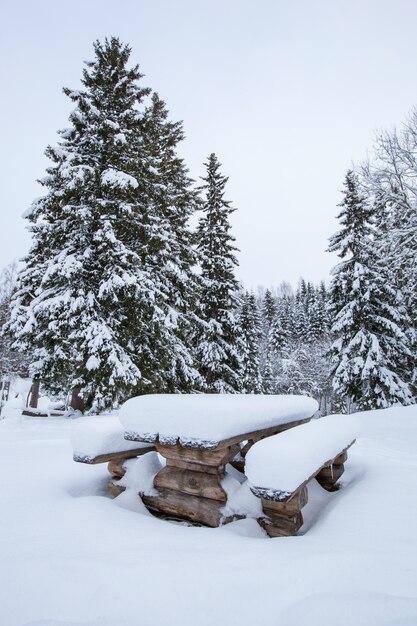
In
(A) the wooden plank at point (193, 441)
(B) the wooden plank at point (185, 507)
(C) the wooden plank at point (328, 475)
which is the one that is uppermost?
(A) the wooden plank at point (193, 441)

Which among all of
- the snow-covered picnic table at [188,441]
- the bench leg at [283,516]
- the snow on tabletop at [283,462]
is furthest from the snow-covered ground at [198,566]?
the snow on tabletop at [283,462]

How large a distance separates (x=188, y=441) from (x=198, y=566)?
29.5 inches

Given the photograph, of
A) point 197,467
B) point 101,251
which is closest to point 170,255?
point 101,251

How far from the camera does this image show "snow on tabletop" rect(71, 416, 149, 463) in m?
2.67

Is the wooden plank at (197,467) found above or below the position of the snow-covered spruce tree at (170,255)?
below

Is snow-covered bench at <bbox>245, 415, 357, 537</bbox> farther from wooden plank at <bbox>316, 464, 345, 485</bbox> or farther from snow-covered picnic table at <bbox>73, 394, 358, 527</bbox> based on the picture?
wooden plank at <bbox>316, 464, 345, 485</bbox>

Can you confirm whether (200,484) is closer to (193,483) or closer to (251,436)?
(193,483)

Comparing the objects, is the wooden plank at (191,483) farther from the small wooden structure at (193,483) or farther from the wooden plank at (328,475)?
the wooden plank at (328,475)

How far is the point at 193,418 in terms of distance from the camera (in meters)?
2.31

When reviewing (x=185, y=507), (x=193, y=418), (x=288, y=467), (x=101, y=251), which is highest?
(x=101, y=251)

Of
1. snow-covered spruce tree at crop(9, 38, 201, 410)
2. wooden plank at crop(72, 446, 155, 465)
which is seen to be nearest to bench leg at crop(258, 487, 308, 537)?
wooden plank at crop(72, 446, 155, 465)

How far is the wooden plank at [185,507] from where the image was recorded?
8.08ft

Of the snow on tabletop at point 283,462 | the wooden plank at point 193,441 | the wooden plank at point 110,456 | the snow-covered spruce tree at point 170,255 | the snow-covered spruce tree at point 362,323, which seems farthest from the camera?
the snow-covered spruce tree at point 362,323

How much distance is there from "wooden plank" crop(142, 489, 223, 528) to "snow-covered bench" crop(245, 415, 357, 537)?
40 centimetres
